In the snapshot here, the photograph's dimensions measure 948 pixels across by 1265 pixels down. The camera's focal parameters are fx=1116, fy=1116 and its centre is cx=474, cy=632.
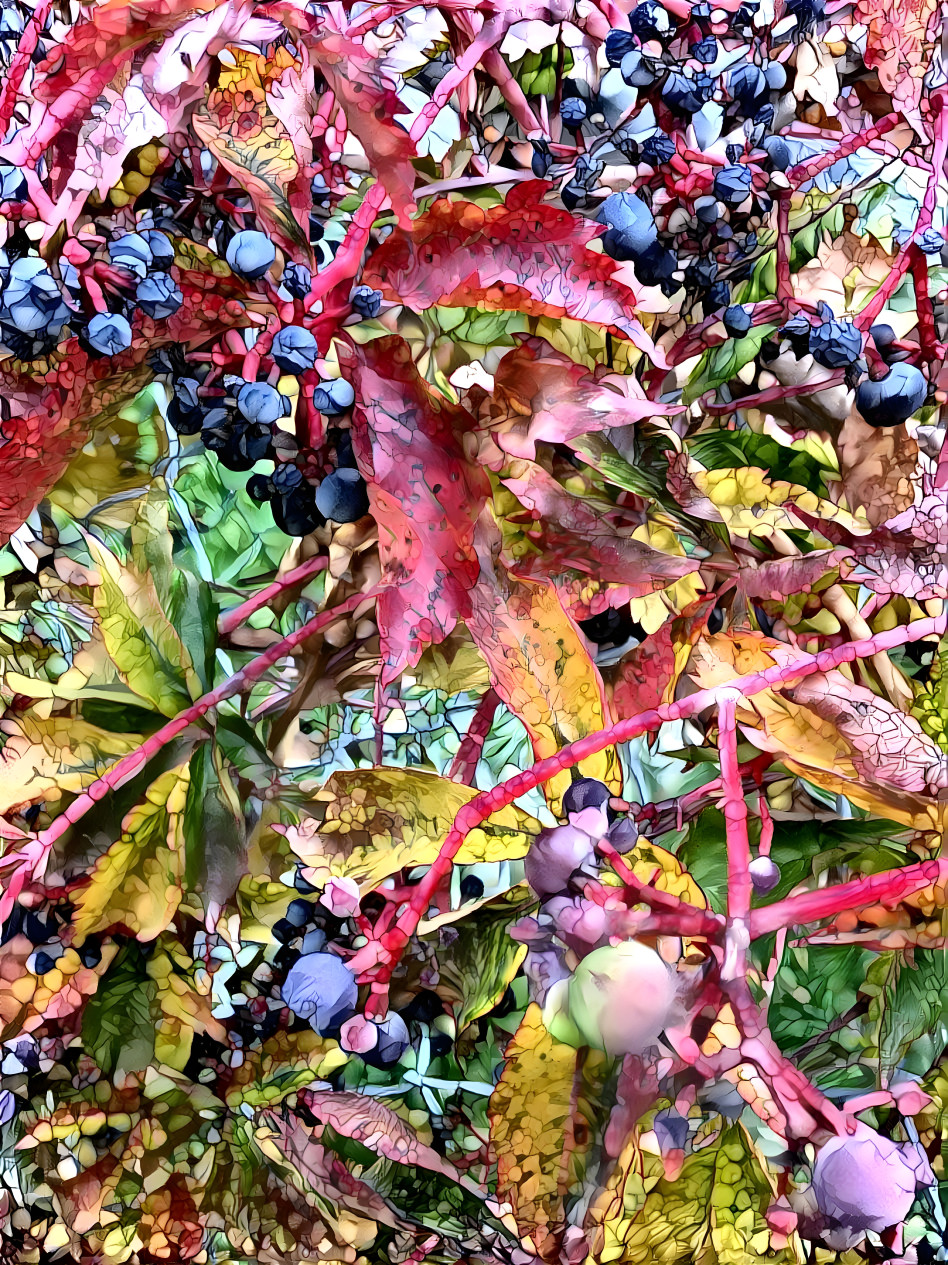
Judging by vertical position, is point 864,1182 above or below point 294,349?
below

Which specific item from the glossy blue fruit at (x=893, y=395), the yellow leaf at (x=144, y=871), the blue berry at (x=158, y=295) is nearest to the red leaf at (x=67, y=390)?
the blue berry at (x=158, y=295)

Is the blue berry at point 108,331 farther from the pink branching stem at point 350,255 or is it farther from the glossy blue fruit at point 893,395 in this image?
the glossy blue fruit at point 893,395

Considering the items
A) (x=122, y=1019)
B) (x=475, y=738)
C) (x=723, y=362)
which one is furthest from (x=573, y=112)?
(x=122, y=1019)

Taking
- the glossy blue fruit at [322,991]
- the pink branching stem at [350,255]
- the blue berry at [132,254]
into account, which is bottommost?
the glossy blue fruit at [322,991]

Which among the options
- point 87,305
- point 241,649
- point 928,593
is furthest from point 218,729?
point 928,593

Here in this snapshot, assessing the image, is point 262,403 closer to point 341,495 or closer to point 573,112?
point 341,495

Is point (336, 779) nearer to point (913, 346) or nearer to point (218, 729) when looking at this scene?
point (218, 729)
